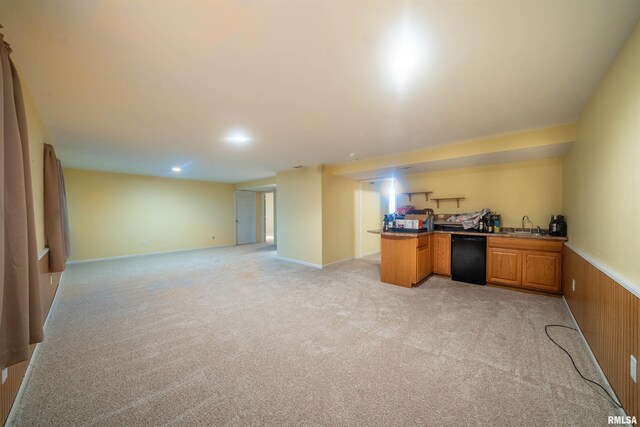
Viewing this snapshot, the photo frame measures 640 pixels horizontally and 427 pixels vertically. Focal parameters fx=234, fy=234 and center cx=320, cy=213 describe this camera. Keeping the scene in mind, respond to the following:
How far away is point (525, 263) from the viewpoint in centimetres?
365

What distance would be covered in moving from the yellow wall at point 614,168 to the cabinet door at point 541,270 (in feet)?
3.28

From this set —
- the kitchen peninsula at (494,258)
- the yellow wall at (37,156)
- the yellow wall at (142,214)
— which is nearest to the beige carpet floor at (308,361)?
the kitchen peninsula at (494,258)

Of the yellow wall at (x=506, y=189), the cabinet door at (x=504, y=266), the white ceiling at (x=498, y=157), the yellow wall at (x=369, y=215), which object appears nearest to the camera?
the white ceiling at (x=498, y=157)

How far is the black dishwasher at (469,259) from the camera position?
159 inches

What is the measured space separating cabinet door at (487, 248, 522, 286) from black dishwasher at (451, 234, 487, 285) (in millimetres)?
85

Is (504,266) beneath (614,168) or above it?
beneath

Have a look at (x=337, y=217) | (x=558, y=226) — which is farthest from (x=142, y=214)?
(x=558, y=226)

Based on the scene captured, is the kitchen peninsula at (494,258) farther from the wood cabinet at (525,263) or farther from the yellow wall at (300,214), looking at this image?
the yellow wall at (300,214)

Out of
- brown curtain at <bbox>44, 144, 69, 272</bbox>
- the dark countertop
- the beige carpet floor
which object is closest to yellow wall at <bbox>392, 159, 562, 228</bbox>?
the dark countertop

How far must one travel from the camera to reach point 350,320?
2.80 meters

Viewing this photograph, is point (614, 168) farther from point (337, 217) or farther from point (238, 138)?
point (337, 217)

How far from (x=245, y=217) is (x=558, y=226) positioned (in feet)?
28.5

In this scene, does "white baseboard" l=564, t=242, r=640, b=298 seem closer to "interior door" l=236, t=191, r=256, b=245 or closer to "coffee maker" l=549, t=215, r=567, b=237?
"coffee maker" l=549, t=215, r=567, b=237

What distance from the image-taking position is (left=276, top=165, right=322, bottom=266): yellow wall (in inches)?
217
